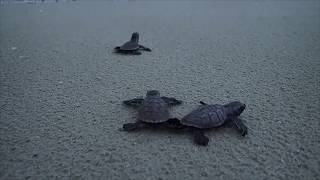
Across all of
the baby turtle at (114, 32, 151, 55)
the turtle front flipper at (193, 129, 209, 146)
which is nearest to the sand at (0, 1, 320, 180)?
the turtle front flipper at (193, 129, 209, 146)

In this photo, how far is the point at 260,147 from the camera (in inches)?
88.6

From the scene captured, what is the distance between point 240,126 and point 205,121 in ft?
1.04

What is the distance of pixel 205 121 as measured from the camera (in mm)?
2309

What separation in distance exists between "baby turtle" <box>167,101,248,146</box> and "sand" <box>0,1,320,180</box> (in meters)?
0.06

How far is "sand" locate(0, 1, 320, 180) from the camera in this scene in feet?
6.81

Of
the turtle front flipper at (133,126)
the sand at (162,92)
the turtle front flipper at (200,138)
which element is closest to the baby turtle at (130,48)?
the sand at (162,92)

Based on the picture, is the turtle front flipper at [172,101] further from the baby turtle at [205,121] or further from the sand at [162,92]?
the baby turtle at [205,121]

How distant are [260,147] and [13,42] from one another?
456 centimetres

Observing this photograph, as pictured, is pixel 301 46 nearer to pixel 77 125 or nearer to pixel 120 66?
pixel 120 66

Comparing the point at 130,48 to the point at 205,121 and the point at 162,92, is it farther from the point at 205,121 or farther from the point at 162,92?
the point at 205,121

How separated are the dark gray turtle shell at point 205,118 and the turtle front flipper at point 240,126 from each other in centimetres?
12

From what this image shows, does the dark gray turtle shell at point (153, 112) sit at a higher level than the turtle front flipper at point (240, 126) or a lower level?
higher

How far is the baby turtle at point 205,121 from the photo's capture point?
2.30m

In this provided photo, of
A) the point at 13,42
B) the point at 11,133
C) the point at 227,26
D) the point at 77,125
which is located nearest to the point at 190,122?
the point at 77,125
